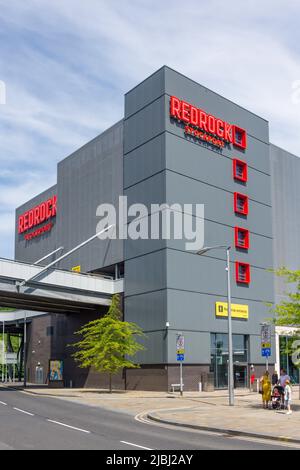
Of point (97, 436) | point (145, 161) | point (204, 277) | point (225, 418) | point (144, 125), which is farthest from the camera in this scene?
point (144, 125)

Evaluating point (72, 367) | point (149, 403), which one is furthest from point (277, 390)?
point (72, 367)

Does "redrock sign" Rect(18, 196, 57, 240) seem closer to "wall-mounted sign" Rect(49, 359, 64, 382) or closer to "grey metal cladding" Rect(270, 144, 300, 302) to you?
"wall-mounted sign" Rect(49, 359, 64, 382)

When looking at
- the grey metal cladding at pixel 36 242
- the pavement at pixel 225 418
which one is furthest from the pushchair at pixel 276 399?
the grey metal cladding at pixel 36 242

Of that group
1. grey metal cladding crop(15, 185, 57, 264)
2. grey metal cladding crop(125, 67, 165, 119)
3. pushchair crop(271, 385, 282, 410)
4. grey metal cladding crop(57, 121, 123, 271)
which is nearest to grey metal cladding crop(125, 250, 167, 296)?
grey metal cladding crop(57, 121, 123, 271)

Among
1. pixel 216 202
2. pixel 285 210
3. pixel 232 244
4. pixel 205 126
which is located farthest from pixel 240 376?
pixel 205 126

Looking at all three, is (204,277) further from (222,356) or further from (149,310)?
(222,356)

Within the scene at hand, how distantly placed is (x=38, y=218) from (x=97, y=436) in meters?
51.4

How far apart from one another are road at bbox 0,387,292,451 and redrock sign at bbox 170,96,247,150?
29.3 meters

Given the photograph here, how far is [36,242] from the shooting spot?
220ft

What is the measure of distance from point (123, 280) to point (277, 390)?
24.0 metres

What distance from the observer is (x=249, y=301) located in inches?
2002

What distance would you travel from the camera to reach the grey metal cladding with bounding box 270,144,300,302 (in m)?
56.5

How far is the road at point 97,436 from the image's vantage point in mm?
14797
